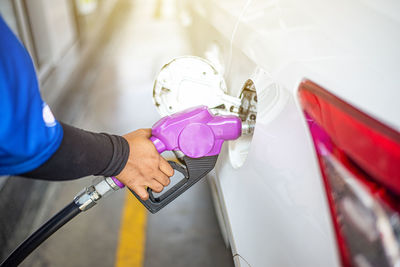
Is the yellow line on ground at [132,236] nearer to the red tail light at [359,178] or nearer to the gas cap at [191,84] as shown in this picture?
the gas cap at [191,84]

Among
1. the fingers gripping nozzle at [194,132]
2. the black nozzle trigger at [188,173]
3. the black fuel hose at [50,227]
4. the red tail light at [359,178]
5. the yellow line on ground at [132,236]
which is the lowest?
the yellow line on ground at [132,236]

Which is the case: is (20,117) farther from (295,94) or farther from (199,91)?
(199,91)

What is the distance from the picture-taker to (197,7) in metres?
2.20

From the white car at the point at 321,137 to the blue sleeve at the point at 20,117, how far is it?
0.52m

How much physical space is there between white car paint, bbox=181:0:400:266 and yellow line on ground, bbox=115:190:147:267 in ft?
2.84

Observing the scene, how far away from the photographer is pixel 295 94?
0.74m

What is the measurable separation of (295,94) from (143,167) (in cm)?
51

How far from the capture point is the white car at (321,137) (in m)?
0.52

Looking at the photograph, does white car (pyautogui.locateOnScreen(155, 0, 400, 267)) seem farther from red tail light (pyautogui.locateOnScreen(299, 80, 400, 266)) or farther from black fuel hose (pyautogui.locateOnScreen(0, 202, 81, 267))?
black fuel hose (pyautogui.locateOnScreen(0, 202, 81, 267))

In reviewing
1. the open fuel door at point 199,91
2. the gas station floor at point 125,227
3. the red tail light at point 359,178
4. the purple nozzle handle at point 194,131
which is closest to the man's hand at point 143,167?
the purple nozzle handle at point 194,131

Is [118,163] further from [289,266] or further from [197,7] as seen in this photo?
[197,7]

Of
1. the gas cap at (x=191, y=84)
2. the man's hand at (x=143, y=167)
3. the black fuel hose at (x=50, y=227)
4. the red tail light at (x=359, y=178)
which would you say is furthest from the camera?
the gas cap at (x=191, y=84)

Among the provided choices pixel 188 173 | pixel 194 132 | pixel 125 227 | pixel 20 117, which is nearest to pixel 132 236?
pixel 125 227

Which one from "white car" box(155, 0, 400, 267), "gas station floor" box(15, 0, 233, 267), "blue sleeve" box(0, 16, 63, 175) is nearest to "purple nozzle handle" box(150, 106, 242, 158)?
"white car" box(155, 0, 400, 267)
